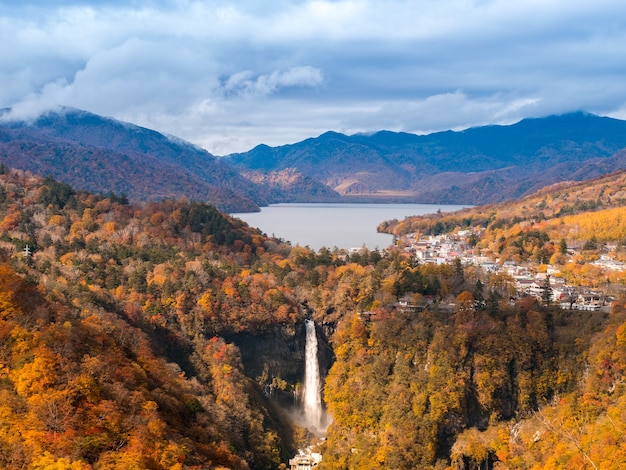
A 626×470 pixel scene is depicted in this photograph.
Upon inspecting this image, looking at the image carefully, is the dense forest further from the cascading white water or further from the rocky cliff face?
the cascading white water

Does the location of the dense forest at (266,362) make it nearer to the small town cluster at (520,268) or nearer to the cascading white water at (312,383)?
the cascading white water at (312,383)

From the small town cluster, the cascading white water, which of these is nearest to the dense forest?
the cascading white water

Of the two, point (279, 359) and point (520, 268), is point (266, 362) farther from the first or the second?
point (520, 268)

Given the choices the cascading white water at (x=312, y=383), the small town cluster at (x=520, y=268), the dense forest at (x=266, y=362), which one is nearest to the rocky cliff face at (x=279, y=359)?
the dense forest at (x=266, y=362)

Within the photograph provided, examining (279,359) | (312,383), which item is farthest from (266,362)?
(312,383)

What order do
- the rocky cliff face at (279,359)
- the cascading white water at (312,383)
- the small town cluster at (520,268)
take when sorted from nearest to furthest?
the cascading white water at (312,383) < the rocky cliff face at (279,359) < the small town cluster at (520,268)
